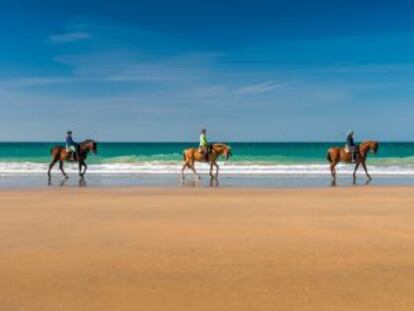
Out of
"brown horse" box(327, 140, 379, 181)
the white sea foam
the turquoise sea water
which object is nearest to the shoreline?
"brown horse" box(327, 140, 379, 181)

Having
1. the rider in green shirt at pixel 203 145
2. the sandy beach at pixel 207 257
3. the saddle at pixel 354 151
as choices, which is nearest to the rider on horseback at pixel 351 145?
the saddle at pixel 354 151

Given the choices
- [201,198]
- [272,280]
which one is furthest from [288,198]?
[272,280]

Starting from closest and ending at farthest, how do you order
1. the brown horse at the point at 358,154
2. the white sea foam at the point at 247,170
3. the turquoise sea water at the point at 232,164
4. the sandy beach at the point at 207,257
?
the sandy beach at the point at 207,257, the brown horse at the point at 358,154, the white sea foam at the point at 247,170, the turquoise sea water at the point at 232,164

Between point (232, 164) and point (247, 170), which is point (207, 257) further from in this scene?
point (232, 164)

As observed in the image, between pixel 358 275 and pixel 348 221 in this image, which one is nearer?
pixel 358 275

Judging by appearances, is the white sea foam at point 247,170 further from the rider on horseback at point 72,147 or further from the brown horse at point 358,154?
the rider on horseback at point 72,147

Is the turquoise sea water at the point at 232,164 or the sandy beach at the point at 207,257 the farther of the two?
the turquoise sea water at the point at 232,164

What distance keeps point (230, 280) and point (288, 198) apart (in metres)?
9.15

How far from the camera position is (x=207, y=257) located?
7.20 meters

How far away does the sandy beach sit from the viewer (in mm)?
5449

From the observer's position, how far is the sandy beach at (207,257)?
545 centimetres

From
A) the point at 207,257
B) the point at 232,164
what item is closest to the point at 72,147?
the point at 232,164

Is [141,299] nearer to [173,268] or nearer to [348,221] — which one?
[173,268]

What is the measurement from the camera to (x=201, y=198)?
1516 centimetres
